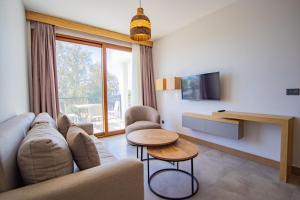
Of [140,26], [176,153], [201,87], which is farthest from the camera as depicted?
[201,87]

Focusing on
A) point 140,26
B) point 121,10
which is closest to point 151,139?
point 140,26

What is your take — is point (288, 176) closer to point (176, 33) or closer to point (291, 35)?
point (291, 35)

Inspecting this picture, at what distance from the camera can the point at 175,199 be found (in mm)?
1687

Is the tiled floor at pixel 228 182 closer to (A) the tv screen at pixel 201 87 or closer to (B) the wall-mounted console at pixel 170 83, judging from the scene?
(A) the tv screen at pixel 201 87

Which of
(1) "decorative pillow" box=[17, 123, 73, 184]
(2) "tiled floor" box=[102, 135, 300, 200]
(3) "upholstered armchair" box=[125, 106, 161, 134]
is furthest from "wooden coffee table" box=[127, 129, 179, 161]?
(1) "decorative pillow" box=[17, 123, 73, 184]

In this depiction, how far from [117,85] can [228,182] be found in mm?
3281

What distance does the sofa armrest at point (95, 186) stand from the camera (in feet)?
2.60

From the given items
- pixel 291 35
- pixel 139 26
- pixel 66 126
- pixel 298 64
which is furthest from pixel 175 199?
pixel 291 35

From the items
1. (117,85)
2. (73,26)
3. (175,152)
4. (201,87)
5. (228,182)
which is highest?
(73,26)

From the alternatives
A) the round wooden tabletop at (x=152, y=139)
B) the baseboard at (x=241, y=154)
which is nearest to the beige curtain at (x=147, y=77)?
the baseboard at (x=241, y=154)

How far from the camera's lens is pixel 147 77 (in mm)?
4430

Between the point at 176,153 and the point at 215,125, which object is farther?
the point at 215,125

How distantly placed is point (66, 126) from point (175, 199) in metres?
1.52

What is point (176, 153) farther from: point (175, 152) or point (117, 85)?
point (117, 85)
